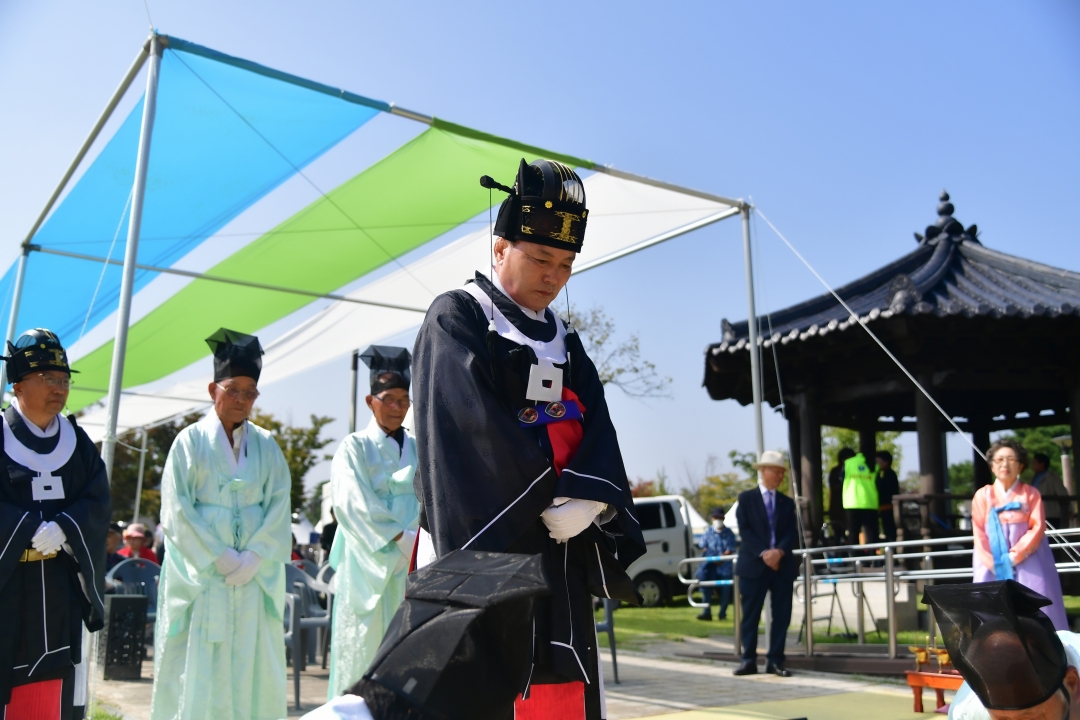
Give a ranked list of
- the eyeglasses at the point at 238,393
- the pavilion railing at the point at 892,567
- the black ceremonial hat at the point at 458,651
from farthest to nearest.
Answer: the pavilion railing at the point at 892,567 → the eyeglasses at the point at 238,393 → the black ceremonial hat at the point at 458,651

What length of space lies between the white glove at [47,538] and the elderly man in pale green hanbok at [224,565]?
0.55 m

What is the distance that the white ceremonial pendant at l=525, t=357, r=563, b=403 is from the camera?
2.27 meters

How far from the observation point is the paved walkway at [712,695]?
5.26 meters

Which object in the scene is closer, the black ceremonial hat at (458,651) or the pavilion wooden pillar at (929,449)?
→ the black ceremonial hat at (458,651)

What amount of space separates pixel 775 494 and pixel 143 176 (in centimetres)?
522

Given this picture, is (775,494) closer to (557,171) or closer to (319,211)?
(319,211)

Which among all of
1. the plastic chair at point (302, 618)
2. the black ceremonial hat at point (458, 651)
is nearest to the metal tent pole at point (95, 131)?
the plastic chair at point (302, 618)

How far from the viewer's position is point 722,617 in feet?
43.3

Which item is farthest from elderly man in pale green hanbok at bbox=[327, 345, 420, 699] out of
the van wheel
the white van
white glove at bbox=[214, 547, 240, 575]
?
the van wheel

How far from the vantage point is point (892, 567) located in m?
6.76

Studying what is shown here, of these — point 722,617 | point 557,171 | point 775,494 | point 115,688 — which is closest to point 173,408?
point 115,688

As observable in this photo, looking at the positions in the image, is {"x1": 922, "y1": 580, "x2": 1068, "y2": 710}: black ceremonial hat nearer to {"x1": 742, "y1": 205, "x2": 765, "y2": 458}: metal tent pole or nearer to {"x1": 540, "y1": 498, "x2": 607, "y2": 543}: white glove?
{"x1": 540, "y1": 498, "x2": 607, "y2": 543}: white glove

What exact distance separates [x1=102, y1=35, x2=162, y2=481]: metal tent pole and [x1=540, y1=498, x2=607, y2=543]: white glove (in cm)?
344

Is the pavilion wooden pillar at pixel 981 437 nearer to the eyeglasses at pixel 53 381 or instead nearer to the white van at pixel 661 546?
the white van at pixel 661 546
